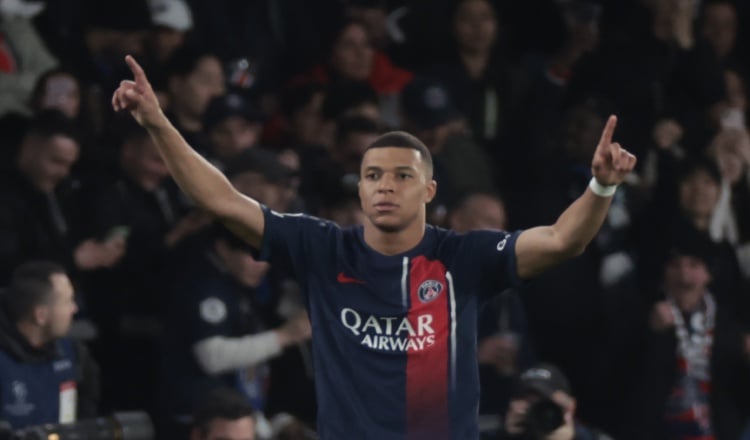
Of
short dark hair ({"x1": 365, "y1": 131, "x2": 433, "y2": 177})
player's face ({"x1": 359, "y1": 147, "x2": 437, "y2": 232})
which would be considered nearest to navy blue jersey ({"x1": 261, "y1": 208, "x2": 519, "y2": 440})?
player's face ({"x1": 359, "y1": 147, "x2": 437, "y2": 232})

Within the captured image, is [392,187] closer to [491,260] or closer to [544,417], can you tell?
[491,260]

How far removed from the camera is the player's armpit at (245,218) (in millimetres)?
5605

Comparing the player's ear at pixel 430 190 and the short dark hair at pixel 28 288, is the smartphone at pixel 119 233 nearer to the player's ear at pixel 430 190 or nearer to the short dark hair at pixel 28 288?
the short dark hair at pixel 28 288

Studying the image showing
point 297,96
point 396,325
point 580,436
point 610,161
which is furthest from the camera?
point 297,96

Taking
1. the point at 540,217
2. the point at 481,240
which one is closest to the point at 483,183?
the point at 540,217

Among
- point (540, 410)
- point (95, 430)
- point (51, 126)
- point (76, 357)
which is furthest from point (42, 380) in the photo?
point (540, 410)

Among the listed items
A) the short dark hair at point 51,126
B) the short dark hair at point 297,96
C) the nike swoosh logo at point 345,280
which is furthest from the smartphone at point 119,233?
the nike swoosh logo at point 345,280

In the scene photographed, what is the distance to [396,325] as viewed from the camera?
564cm

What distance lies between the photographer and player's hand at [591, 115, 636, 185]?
17.4ft

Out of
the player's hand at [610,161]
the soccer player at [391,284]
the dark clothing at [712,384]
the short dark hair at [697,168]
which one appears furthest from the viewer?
the short dark hair at [697,168]

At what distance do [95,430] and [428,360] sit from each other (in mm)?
1992

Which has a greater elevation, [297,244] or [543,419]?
[297,244]

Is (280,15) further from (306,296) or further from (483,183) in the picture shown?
(306,296)

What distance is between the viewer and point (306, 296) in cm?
581
